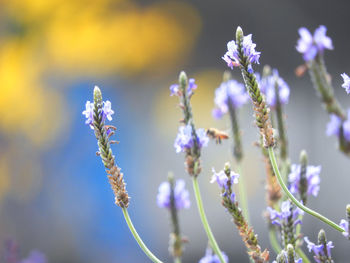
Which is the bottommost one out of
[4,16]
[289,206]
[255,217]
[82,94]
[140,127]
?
[289,206]

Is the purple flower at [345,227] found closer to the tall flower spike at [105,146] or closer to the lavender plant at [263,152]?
the lavender plant at [263,152]

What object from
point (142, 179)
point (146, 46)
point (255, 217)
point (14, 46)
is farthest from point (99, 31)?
point (255, 217)

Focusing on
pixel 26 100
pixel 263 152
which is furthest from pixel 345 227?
pixel 26 100

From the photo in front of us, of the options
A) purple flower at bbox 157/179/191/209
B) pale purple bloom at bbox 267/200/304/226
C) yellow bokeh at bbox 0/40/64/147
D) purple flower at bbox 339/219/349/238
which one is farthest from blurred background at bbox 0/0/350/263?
purple flower at bbox 339/219/349/238

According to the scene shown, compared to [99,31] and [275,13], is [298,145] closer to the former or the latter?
[275,13]

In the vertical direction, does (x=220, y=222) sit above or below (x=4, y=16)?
below

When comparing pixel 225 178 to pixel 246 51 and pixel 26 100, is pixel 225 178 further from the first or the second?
pixel 26 100

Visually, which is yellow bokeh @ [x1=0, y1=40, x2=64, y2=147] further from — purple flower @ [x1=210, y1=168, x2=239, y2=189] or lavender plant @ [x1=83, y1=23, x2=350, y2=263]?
purple flower @ [x1=210, y1=168, x2=239, y2=189]
